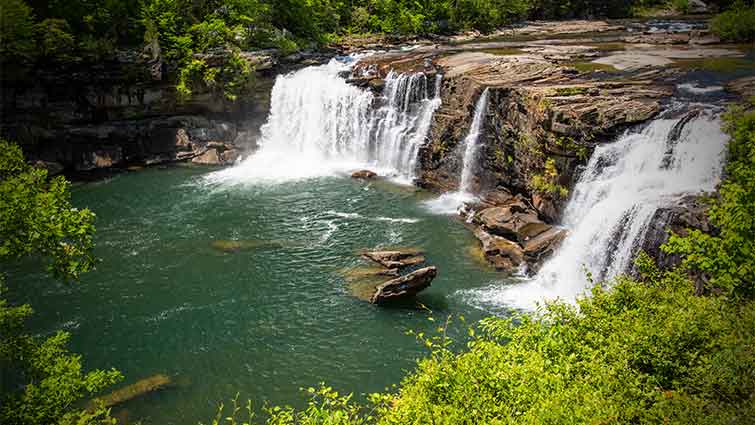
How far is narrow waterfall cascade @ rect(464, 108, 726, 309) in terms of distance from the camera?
21750 mm

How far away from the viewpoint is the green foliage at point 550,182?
27.2m

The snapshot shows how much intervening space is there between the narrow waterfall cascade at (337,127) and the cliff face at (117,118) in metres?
2.23

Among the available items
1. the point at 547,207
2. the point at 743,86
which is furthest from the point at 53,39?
the point at 743,86

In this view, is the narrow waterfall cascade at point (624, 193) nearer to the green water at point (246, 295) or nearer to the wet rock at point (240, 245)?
the green water at point (246, 295)

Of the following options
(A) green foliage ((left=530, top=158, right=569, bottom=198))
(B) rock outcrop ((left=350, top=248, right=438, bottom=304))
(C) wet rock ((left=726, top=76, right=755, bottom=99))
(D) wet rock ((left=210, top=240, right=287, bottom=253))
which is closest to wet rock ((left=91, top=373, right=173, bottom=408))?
(B) rock outcrop ((left=350, top=248, right=438, bottom=304))

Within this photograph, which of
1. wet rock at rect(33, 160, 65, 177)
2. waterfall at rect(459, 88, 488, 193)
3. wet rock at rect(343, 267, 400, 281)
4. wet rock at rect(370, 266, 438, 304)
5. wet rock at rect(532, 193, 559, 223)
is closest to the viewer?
wet rock at rect(370, 266, 438, 304)

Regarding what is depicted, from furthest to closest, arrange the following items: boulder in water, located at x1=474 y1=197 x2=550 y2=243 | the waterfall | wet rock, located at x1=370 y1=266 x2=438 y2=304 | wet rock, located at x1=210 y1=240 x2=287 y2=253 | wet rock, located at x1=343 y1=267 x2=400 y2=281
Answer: the waterfall
wet rock, located at x1=210 y1=240 x2=287 y2=253
boulder in water, located at x1=474 y1=197 x2=550 y2=243
wet rock, located at x1=343 y1=267 x2=400 y2=281
wet rock, located at x1=370 y1=266 x2=438 y2=304

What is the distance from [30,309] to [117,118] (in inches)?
1211

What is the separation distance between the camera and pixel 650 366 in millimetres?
11883

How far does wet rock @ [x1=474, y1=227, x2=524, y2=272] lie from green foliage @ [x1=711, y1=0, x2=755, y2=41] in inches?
1117

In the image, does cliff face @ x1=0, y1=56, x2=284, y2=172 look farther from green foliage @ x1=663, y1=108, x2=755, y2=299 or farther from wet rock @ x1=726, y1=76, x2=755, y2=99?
green foliage @ x1=663, y1=108, x2=755, y2=299

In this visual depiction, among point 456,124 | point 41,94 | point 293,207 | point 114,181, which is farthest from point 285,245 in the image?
point 41,94

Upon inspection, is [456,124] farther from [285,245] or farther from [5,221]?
[5,221]

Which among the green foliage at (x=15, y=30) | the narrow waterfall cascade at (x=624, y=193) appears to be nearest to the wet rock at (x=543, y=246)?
the narrow waterfall cascade at (x=624, y=193)
